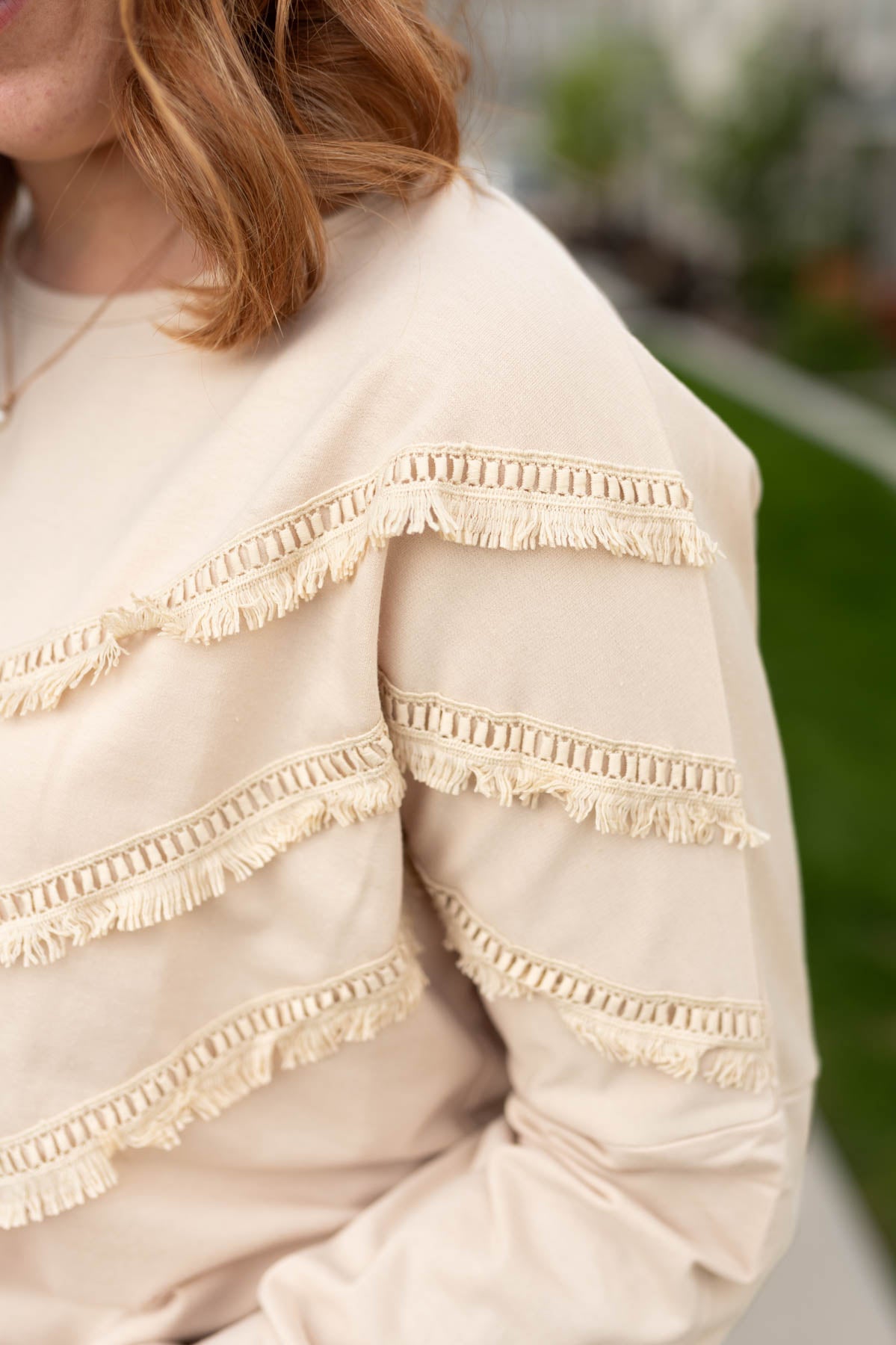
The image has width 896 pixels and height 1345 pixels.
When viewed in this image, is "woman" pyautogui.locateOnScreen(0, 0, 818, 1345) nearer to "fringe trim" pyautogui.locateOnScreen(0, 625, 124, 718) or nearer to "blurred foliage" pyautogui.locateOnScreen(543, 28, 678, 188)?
"fringe trim" pyautogui.locateOnScreen(0, 625, 124, 718)

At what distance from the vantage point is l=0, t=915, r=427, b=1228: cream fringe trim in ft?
3.05

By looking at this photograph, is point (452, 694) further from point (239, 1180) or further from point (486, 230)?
point (239, 1180)

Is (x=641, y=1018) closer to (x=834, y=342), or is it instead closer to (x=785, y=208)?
(x=834, y=342)

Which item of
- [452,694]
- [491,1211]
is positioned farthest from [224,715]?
[491,1211]

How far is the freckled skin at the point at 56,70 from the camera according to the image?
2.86 feet

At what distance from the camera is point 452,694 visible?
2.85 ft

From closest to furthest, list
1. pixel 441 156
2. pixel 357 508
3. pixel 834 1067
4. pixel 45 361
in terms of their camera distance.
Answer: pixel 357 508
pixel 441 156
pixel 45 361
pixel 834 1067

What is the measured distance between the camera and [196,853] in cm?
89

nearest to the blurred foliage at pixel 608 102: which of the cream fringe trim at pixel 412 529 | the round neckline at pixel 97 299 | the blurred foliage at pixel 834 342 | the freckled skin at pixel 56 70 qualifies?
the blurred foliage at pixel 834 342

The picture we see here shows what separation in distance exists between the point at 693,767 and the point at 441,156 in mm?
484

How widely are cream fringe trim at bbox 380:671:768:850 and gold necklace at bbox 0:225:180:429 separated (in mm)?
404

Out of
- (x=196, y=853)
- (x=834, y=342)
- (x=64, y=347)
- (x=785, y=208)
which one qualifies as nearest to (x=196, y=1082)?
(x=196, y=853)

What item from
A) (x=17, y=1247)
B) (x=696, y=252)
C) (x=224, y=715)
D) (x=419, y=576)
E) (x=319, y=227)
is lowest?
(x=696, y=252)

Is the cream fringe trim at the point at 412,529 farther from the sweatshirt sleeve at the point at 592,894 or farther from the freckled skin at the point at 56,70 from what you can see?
the freckled skin at the point at 56,70
